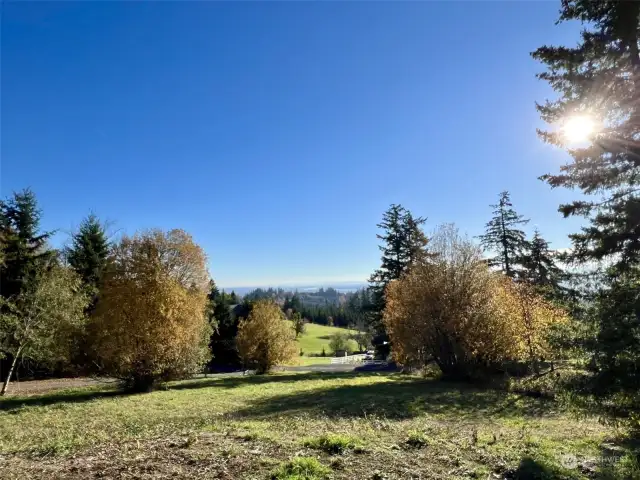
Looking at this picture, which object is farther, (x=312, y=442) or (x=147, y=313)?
(x=147, y=313)

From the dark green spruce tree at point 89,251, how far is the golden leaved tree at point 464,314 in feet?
91.9

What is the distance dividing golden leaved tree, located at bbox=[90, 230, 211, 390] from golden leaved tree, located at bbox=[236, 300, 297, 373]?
11.0 m

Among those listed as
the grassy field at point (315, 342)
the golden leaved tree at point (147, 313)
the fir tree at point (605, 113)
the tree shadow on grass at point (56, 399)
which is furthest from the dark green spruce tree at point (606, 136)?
the grassy field at point (315, 342)

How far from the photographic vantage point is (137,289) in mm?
19391

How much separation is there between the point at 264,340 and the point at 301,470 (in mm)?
28046

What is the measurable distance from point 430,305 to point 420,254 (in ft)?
10.8

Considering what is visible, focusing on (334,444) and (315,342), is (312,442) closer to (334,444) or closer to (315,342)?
(334,444)

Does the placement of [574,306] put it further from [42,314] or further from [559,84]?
[42,314]

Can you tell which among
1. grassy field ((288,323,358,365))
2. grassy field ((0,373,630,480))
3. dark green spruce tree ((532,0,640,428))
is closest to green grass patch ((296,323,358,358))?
grassy field ((288,323,358,365))

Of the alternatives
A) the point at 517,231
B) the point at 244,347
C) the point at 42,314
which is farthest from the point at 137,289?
the point at 517,231

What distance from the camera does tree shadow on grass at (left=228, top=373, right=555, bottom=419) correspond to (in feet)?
39.4

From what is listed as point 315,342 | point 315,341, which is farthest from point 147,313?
point 315,341

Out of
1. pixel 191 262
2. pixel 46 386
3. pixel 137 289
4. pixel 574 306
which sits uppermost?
pixel 191 262

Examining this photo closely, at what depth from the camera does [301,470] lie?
505cm
